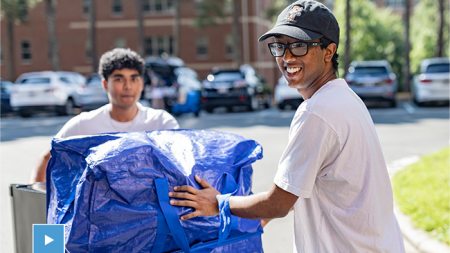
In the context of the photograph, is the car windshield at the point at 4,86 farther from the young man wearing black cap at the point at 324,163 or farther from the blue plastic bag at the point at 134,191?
the young man wearing black cap at the point at 324,163

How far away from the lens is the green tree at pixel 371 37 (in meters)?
47.7

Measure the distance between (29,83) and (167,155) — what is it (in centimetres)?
2743

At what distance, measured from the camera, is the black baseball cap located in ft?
8.48

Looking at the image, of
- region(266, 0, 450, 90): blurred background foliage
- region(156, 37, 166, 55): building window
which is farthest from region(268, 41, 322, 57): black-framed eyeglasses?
region(156, 37, 166, 55): building window

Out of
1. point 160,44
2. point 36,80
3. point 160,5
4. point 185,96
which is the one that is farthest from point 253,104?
point 160,5

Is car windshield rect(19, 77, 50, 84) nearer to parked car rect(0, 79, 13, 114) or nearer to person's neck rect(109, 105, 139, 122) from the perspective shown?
parked car rect(0, 79, 13, 114)

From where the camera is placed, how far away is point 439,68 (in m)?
27.3

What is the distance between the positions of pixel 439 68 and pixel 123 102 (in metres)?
24.2

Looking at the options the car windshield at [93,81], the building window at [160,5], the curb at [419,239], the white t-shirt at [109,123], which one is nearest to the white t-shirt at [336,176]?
the white t-shirt at [109,123]

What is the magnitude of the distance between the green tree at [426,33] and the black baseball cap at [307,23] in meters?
45.9

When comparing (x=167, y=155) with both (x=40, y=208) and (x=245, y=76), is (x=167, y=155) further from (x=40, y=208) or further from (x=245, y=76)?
(x=245, y=76)

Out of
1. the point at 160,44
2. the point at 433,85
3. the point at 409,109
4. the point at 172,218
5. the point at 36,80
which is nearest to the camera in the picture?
the point at 172,218
